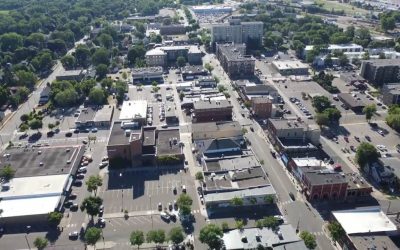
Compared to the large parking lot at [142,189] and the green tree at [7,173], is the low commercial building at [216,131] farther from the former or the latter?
the green tree at [7,173]

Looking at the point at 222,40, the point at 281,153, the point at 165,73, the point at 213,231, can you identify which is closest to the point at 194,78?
the point at 165,73

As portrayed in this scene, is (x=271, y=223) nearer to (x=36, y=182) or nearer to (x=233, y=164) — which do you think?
(x=233, y=164)

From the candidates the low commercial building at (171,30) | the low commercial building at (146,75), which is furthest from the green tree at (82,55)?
the low commercial building at (171,30)

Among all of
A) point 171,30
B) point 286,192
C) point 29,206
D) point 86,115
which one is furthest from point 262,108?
point 171,30

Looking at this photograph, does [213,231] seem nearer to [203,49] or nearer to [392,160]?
[392,160]

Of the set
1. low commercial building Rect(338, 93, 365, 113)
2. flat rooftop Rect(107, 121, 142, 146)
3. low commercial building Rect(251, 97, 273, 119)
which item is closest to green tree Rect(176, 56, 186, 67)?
low commercial building Rect(251, 97, 273, 119)

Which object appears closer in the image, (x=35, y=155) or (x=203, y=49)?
(x=35, y=155)
